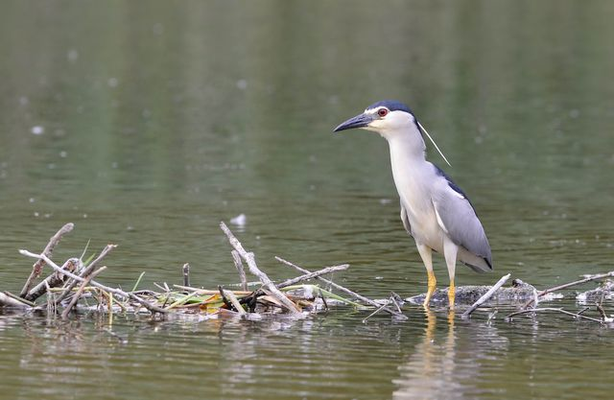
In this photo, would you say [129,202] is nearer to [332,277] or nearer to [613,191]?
[332,277]

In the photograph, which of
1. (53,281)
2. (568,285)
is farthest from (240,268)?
(568,285)

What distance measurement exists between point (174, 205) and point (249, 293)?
238 inches

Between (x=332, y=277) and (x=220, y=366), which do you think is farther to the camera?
(x=332, y=277)

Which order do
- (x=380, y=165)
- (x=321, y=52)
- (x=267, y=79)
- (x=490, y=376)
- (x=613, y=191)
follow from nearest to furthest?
(x=490, y=376), (x=613, y=191), (x=380, y=165), (x=267, y=79), (x=321, y=52)

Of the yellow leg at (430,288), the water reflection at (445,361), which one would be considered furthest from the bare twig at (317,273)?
the yellow leg at (430,288)

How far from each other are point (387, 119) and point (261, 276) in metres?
1.84

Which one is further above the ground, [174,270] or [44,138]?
[44,138]

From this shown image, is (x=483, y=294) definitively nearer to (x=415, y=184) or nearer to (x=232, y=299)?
(x=415, y=184)

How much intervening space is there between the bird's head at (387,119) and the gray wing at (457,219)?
2.00 feet

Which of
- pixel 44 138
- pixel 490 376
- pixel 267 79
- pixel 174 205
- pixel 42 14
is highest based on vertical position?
pixel 42 14

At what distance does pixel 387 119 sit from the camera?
10.6 metres

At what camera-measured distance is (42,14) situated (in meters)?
41.4

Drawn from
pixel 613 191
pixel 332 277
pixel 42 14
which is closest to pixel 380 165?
pixel 613 191

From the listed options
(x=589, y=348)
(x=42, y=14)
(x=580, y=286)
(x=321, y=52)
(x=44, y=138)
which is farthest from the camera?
(x=42, y=14)
